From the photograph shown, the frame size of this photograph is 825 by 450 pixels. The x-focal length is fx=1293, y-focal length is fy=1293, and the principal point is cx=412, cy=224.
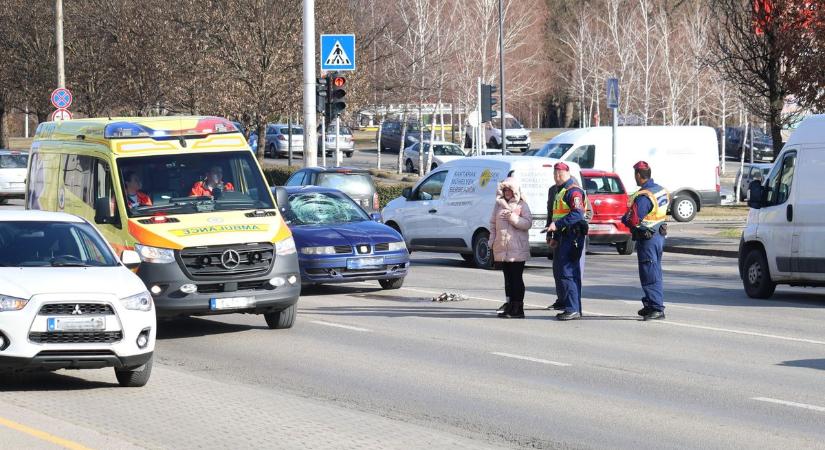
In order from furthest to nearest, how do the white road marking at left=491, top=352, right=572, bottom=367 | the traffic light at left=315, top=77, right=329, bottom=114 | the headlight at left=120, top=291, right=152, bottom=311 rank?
the traffic light at left=315, top=77, right=329, bottom=114
the white road marking at left=491, top=352, right=572, bottom=367
the headlight at left=120, top=291, right=152, bottom=311

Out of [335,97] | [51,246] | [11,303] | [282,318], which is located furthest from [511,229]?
[335,97]

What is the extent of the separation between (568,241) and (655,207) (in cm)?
104

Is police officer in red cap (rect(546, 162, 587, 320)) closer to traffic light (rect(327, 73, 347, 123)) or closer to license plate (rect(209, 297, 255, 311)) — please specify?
license plate (rect(209, 297, 255, 311))

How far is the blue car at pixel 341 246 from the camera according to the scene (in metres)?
17.4

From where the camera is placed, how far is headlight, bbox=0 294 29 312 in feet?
32.0

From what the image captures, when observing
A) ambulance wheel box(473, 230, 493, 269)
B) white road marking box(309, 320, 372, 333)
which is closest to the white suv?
white road marking box(309, 320, 372, 333)

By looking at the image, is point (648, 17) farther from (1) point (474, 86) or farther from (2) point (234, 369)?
(2) point (234, 369)

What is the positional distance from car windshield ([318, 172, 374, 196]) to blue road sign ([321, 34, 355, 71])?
3.19 metres

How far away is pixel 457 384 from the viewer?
35.3 ft

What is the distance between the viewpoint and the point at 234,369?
463 inches

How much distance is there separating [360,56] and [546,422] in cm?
3846

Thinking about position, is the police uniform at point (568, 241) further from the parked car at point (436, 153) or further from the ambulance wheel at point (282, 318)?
the parked car at point (436, 153)

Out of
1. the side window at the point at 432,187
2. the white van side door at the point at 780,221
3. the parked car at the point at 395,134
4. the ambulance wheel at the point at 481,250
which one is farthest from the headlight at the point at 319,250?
the parked car at the point at 395,134

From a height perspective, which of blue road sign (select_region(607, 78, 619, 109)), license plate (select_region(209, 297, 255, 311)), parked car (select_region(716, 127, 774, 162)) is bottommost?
license plate (select_region(209, 297, 255, 311))
